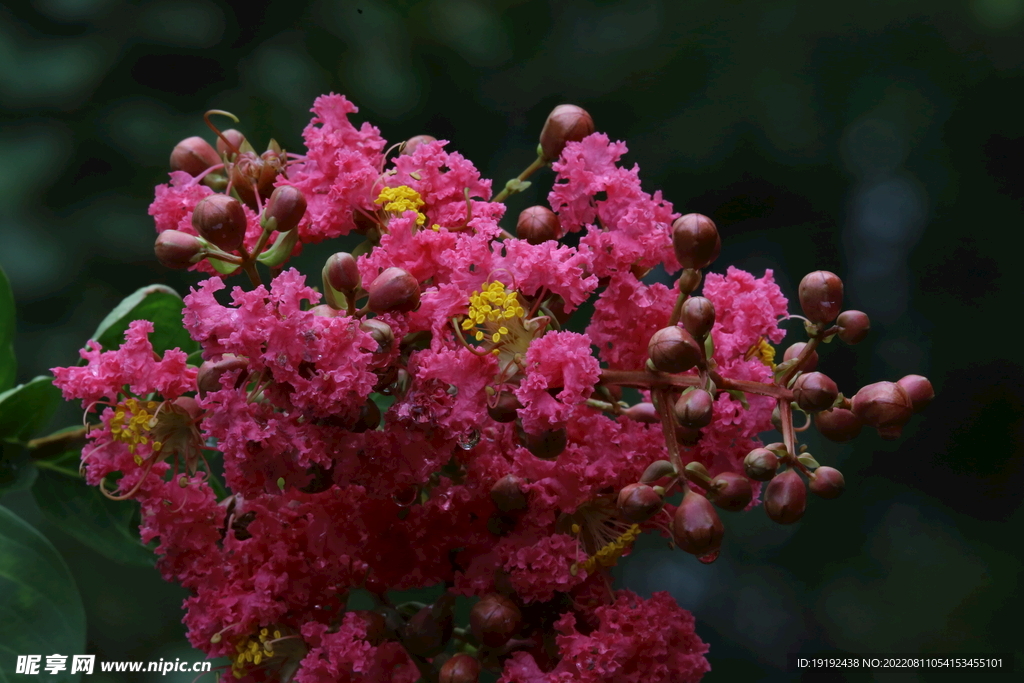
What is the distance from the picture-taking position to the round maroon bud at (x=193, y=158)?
2.73 feet

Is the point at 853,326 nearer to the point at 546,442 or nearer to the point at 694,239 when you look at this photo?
the point at 694,239

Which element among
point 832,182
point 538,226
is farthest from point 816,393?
point 832,182

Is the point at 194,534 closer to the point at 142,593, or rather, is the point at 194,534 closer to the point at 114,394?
the point at 114,394

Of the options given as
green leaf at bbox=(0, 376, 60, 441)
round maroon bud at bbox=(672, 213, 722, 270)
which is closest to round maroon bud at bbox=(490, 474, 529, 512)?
round maroon bud at bbox=(672, 213, 722, 270)

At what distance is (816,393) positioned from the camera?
0.65 m

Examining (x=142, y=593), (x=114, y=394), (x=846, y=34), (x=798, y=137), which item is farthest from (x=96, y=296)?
(x=846, y=34)

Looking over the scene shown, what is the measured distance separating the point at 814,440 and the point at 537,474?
0.98 metres

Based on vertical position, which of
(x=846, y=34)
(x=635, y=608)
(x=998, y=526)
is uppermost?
(x=846, y=34)

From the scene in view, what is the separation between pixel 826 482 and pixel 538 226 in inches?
12.0

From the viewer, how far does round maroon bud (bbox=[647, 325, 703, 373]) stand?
0.65m

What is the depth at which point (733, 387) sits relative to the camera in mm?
705

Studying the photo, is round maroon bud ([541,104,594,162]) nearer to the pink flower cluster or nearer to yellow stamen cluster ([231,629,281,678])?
the pink flower cluster

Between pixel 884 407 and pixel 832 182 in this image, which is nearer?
pixel 884 407

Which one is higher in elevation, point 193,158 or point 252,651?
point 193,158
